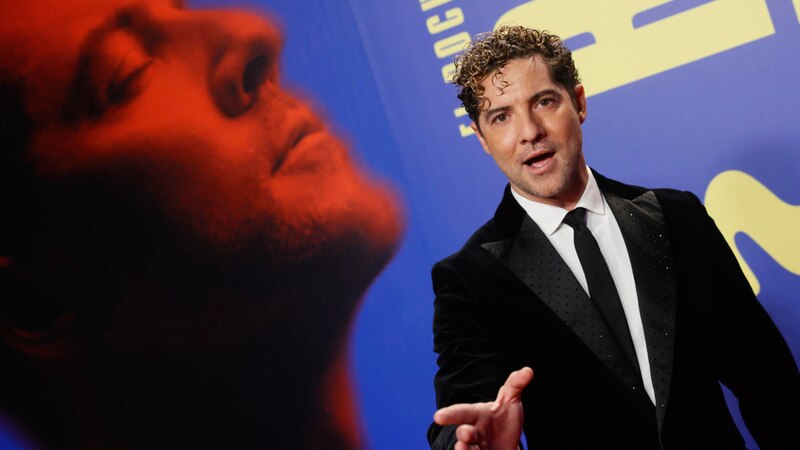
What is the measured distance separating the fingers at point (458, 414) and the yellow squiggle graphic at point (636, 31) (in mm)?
1408

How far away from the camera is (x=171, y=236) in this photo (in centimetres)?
257

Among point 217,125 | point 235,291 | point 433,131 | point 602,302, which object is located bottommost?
point 602,302

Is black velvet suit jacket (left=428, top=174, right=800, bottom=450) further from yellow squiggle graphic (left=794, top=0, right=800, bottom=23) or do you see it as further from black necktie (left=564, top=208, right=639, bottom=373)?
yellow squiggle graphic (left=794, top=0, right=800, bottom=23)

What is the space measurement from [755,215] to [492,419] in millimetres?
1337

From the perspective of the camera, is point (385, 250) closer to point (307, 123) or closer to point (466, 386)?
point (307, 123)

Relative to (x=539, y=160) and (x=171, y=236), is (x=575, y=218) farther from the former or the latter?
(x=171, y=236)

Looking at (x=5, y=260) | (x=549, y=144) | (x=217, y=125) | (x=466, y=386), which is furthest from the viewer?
(x=217, y=125)

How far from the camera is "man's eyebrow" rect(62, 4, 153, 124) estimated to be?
2.51 metres

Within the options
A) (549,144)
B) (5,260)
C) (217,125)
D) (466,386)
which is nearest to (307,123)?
(217,125)

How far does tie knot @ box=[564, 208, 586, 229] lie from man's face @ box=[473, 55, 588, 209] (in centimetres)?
4

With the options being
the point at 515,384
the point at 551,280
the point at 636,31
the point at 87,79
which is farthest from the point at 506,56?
the point at 87,79

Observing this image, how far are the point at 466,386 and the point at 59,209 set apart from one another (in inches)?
59.0

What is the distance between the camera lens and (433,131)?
270 centimetres

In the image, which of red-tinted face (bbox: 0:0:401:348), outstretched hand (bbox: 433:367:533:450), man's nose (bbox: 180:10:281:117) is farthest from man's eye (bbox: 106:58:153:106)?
outstretched hand (bbox: 433:367:533:450)
